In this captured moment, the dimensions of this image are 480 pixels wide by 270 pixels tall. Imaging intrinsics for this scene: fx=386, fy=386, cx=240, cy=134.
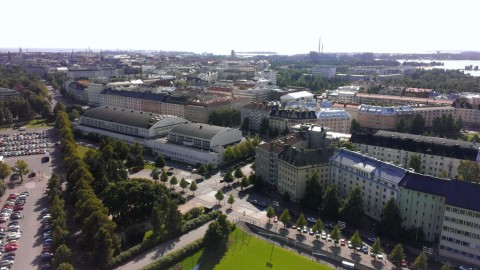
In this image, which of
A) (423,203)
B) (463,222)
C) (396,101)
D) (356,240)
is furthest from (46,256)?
(396,101)

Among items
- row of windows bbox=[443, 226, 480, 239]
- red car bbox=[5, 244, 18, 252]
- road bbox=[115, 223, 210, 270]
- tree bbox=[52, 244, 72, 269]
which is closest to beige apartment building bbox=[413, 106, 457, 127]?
row of windows bbox=[443, 226, 480, 239]

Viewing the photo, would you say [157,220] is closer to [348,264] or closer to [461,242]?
[348,264]

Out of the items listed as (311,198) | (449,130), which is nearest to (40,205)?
(311,198)

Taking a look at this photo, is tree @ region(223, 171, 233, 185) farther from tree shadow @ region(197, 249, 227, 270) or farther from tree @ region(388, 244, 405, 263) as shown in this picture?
tree @ region(388, 244, 405, 263)

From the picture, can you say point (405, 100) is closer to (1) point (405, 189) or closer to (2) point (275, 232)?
(1) point (405, 189)

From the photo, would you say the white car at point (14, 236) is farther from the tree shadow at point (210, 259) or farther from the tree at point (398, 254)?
the tree at point (398, 254)
